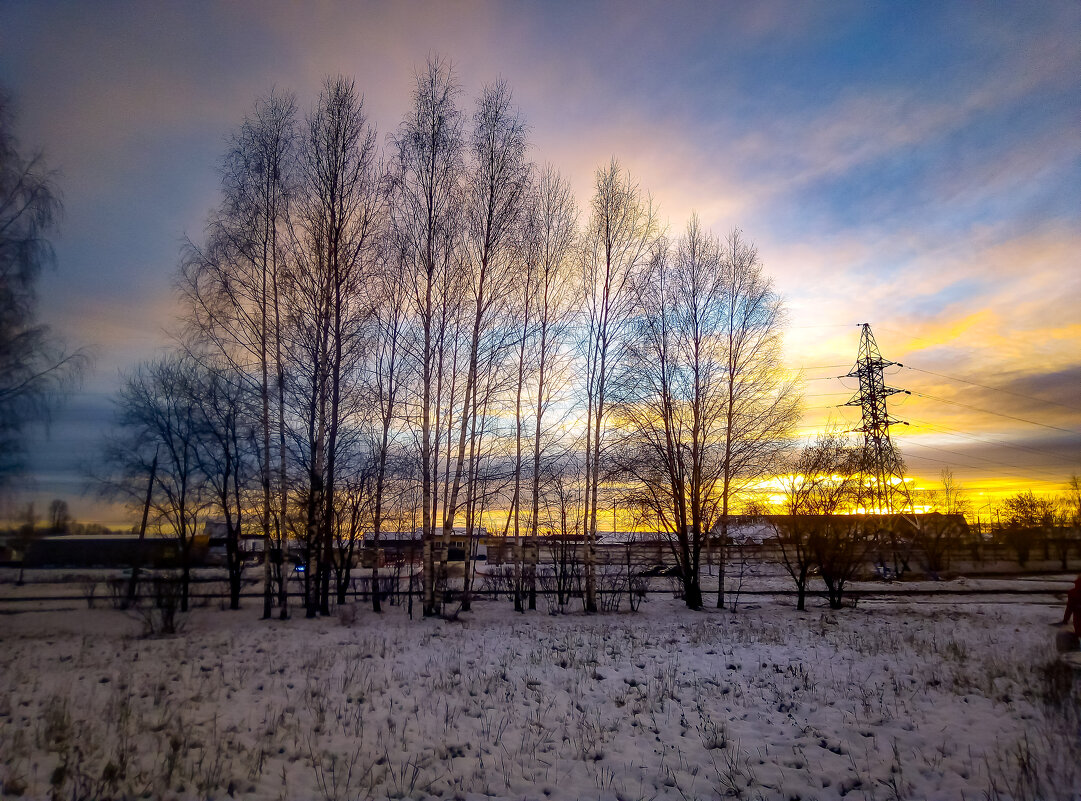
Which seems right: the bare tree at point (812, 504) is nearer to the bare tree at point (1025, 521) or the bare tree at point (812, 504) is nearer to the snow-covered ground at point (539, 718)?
the snow-covered ground at point (539, 718)

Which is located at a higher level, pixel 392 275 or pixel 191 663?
pixel 392 275

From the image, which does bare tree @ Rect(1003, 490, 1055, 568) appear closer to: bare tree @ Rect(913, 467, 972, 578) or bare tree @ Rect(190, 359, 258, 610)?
bare tree @ Rect(913, 467, 972, 578)

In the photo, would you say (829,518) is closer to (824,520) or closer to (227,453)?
(824,520)

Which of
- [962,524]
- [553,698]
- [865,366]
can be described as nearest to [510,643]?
[553,698]

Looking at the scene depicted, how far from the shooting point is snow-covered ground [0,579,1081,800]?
18.2ft

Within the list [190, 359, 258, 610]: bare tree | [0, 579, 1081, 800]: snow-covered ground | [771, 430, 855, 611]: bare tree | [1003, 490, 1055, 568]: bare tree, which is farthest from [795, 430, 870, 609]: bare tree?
[1003, 490, 1055, 568]: bare tree

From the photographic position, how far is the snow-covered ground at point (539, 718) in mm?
5539

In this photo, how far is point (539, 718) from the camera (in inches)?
288

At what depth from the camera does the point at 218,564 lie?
3853 cm

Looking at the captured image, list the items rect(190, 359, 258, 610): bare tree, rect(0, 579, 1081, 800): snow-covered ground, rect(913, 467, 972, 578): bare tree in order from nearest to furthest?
rect(0, 579, 1081, 800): snow-covered ground → rect(190, 359, 258, 610): bare tree → rect(913, 467, 972, 578): bare tree

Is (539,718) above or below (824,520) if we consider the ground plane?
below

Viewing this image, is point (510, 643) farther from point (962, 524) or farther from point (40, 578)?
point (962, 524)

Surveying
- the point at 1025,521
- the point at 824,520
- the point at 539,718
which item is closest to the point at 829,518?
the point at 824,520

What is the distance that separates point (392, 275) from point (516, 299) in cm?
423
